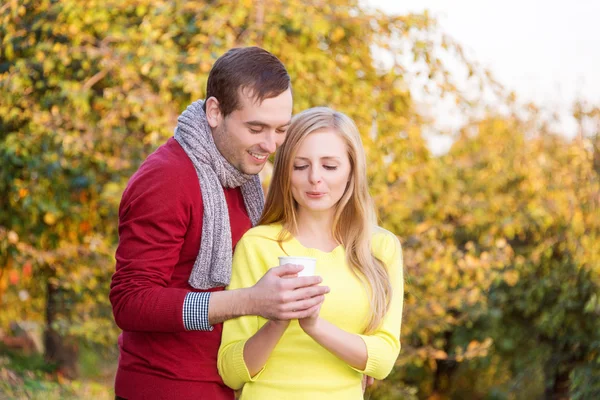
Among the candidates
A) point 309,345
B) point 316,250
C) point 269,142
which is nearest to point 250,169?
point 269,142

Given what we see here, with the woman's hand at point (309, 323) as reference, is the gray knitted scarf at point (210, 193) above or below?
above

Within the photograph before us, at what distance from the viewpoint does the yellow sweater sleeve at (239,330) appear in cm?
250

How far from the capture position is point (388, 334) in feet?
8.44

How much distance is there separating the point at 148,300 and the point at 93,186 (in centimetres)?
407

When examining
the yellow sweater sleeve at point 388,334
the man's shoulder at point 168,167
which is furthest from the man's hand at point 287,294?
the man's shoulder at point 168,167

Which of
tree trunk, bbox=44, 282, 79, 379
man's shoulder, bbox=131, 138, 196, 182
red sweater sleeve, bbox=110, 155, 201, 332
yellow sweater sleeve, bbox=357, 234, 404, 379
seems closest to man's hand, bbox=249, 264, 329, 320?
red sweater sleeve, bbox=110, 155, 201, 332

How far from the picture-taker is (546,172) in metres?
8.23

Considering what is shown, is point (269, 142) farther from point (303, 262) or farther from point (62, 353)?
point (62, 353)

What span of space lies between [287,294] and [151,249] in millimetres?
466

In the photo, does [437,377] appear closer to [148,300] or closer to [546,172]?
[546,172]

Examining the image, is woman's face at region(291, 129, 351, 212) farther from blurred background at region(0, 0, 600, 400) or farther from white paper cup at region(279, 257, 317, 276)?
blurred background at region(0, 0, 600, 400)

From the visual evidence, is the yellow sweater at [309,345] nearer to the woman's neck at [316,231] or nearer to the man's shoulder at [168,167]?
the woman's neck at [316,231]

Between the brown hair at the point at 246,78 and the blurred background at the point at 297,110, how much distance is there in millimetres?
2418

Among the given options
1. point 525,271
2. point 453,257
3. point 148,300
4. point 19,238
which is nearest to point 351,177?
point 148,300
